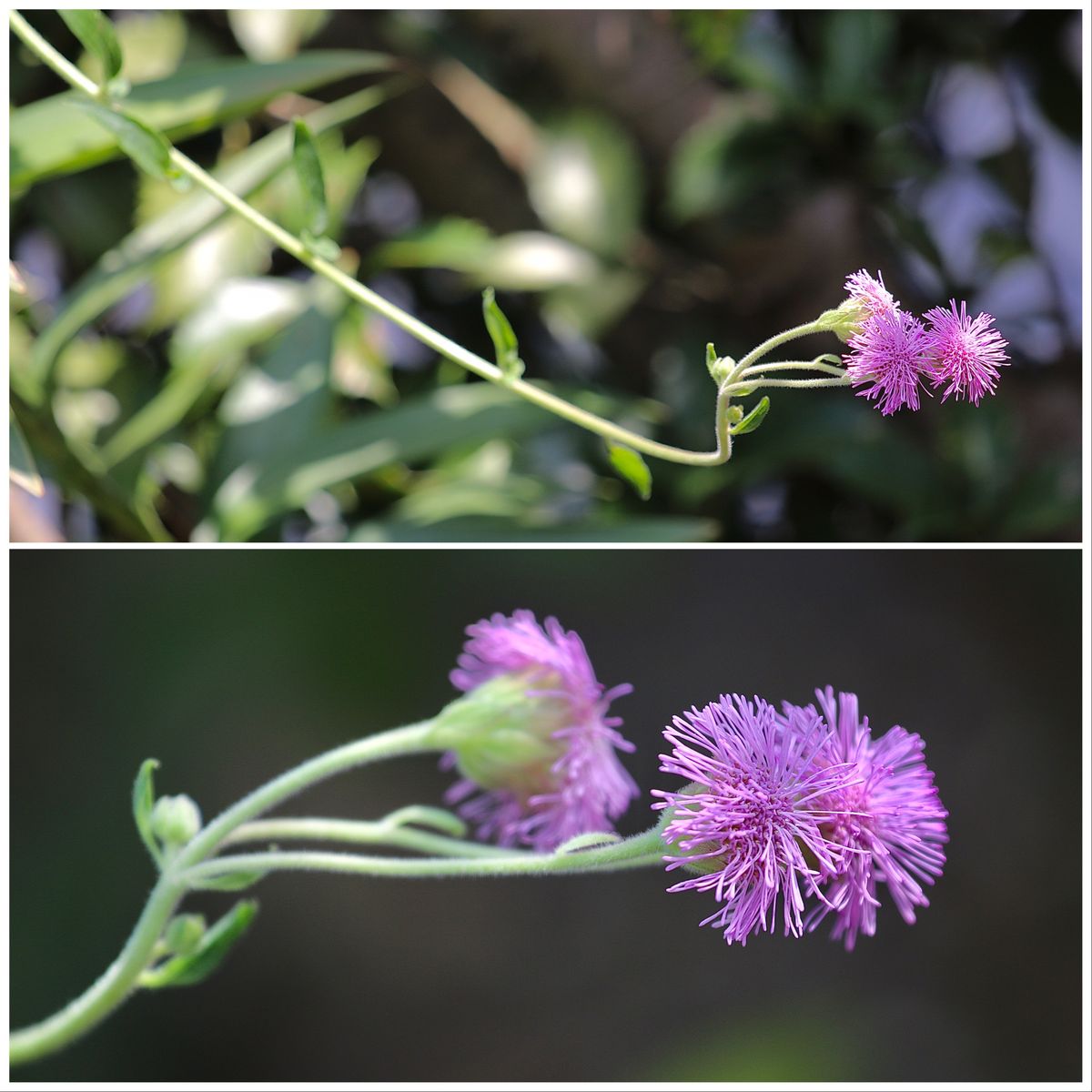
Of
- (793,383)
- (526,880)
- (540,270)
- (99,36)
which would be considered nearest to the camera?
(793,383)

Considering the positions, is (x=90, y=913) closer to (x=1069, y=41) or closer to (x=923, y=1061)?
(x=923, y=1061)

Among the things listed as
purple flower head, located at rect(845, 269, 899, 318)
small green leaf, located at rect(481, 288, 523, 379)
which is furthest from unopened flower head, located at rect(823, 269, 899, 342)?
small green leaf, located at rect(481, 288, 523, 379)

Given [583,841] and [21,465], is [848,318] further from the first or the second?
[21,465]

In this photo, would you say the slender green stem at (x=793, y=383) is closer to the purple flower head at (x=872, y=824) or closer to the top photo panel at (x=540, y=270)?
the purple flower head at (x=872, y=824)

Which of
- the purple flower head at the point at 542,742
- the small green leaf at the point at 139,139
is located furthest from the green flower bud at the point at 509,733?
the small green leaf at the point at 139,139

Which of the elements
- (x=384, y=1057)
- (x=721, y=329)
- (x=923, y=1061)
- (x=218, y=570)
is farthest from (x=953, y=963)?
(x=218, y=570)

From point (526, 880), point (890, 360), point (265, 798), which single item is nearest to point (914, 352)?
point (890, 360)
